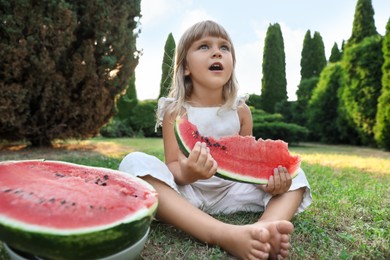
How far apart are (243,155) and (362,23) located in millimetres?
13974

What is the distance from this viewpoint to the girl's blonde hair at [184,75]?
2.48 meters

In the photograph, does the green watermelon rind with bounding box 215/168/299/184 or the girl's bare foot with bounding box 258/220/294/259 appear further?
the green watermelon rind with bounding box 215/168/299/184

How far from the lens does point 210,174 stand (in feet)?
5.92

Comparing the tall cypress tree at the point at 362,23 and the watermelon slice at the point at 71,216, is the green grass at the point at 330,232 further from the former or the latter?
the tall cypress tree at the point at 362,23

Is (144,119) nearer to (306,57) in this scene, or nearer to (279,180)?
(306,57)

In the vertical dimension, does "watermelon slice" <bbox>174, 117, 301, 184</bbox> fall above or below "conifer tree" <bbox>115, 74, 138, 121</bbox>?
above

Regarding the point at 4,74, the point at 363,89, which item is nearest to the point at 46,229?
the point at 4,74

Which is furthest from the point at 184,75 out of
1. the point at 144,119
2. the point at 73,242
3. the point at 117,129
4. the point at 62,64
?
the point at 144,119

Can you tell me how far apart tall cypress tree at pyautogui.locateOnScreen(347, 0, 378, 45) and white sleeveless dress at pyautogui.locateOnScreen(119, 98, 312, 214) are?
13.2m

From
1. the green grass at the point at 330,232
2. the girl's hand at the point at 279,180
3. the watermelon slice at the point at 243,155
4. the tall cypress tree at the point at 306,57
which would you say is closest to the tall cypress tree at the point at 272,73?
the tall cypress tree at the point at 306,57

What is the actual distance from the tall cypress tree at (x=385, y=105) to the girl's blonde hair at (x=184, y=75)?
755 centimetres

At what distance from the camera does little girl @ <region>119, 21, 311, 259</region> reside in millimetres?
1566

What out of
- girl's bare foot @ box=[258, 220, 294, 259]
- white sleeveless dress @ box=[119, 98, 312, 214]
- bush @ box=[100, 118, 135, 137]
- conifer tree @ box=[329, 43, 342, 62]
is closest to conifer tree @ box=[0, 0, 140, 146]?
white sleeveless dress @ box=[119, 98, 312, 214]

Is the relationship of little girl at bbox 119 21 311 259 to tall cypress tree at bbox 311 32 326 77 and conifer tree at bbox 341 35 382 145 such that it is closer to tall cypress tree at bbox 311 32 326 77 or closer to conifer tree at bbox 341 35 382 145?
conifer tree at bbox 341 35 382 145
